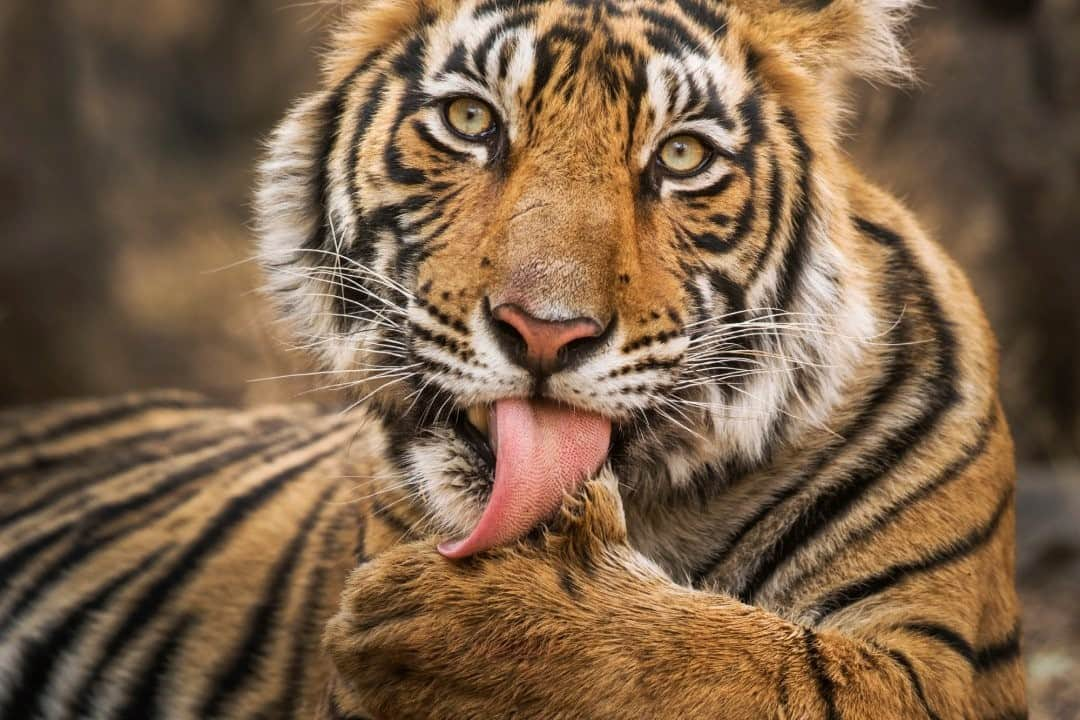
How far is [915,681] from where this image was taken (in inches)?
80.8

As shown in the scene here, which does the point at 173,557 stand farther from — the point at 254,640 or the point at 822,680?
the point at 822,680

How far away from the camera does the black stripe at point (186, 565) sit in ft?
11.4

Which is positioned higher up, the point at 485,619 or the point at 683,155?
the point at 683,155

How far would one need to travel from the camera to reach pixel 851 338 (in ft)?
7.93

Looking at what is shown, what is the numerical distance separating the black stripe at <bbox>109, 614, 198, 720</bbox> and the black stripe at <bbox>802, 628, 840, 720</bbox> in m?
1.94

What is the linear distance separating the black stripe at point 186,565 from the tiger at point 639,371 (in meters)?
0.77

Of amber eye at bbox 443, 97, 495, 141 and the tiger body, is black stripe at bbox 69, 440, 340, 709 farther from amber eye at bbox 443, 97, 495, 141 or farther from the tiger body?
amber eye at bbox 443, 97, 495, 141

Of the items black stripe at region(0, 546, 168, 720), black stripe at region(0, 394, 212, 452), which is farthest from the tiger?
black stripe at region(0, 394, 212, 452)

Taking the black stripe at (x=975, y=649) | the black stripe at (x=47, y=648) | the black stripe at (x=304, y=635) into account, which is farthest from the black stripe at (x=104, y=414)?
the black stripe at (x=975, y=649)

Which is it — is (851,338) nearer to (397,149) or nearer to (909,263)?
(909,263)

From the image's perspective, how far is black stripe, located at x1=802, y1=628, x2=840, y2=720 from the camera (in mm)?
1939

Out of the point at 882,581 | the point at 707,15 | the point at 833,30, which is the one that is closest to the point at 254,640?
the point at 882,581

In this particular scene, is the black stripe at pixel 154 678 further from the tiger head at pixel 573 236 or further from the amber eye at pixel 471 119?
the amber eye at pixel 471 119

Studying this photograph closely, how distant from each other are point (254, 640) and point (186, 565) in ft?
1.19
